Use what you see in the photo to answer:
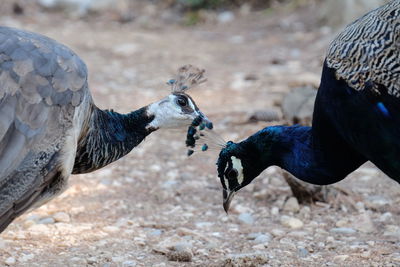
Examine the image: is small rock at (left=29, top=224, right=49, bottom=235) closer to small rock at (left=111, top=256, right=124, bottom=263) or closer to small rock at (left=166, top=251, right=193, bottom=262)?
small rock at (left=111, top=256, right=124, bottom=263)

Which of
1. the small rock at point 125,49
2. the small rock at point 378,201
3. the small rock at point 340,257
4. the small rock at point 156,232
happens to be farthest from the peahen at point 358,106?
the small rock at point 125,49

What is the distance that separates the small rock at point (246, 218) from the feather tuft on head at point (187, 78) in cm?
84

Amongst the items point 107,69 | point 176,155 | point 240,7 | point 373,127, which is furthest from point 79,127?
point 240,7

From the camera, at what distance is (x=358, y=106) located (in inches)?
120

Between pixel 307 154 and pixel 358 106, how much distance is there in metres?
0.51

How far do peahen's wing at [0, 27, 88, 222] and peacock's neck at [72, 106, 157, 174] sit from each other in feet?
0.97

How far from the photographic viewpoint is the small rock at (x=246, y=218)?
13.9ft

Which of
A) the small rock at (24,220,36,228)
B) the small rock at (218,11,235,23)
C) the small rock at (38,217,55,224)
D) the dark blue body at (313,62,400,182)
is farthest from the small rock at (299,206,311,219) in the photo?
the small rock at (218,11,235,23)

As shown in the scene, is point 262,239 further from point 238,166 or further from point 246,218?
point 238,166

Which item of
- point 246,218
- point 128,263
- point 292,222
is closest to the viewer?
point 128,263

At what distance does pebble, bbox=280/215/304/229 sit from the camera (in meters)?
4.15

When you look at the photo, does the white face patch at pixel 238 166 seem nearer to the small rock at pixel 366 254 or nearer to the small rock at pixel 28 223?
the small rock at pixel 366 254

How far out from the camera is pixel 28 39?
3.36 m

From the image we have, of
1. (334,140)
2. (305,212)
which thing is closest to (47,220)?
(305,212)
